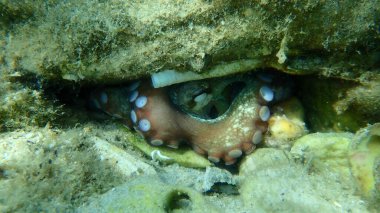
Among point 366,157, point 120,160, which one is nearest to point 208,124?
point 120,160

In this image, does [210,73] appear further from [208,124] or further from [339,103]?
[339,103]

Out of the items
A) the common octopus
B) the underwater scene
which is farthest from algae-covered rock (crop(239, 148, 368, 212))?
the common octopus

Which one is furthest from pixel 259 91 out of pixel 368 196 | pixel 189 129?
pixel 368 196

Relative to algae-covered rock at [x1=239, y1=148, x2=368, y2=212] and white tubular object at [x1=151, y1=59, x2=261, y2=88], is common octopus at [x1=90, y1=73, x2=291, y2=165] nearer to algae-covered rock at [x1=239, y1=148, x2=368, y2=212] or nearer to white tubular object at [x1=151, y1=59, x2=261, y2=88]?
white tubular object at [x1=151, y1=59, x2=261, y2=88]

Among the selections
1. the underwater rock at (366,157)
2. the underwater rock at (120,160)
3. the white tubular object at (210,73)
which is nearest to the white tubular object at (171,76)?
the white tubular object at (210,73)

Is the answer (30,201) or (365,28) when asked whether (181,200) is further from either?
(365,28)

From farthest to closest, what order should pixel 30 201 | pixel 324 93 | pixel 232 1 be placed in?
1. pixel 324 93
2. pixel 232 1
3. pixel 30 201

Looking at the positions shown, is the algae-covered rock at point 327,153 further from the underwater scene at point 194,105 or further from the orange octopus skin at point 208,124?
the orange octopus skin at point 208,124
